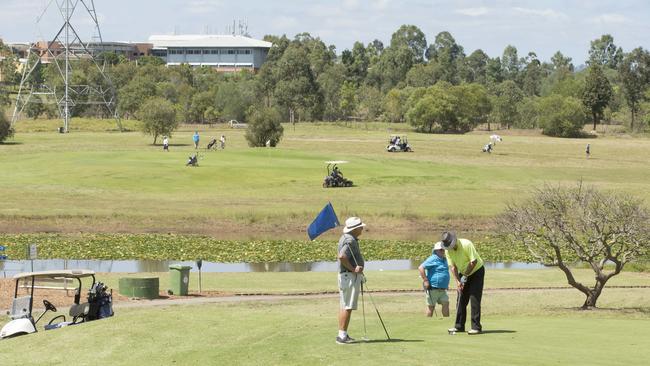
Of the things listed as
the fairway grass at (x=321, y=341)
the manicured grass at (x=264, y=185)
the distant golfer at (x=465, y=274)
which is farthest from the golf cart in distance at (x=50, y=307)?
the manicured grass at (x=264, y=185)

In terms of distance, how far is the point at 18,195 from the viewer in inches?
2692

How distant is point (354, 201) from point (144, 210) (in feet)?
44.5

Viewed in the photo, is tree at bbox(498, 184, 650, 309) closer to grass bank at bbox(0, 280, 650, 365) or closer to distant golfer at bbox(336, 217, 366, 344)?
grass bank at bbox(0, 280, 650, 365)

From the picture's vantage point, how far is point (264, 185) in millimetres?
76562

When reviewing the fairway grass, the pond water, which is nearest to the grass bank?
the fairway grass

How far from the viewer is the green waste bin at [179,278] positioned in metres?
33.3

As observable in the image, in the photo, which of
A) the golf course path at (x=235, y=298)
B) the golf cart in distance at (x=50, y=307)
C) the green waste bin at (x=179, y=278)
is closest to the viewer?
the golf cart in distance at (x=50, y=307)

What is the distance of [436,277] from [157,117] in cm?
9111

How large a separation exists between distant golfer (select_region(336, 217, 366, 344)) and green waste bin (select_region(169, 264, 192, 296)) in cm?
1465

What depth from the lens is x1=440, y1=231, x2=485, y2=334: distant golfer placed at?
829 inches

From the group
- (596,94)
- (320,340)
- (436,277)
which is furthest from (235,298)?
(596,94)

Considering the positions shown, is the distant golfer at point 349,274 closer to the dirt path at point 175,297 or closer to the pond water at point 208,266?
the dirt path at point 175,297

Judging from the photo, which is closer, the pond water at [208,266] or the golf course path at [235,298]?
the golf course path at [235,298]

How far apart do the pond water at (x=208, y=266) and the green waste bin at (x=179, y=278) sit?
34.4 feet
